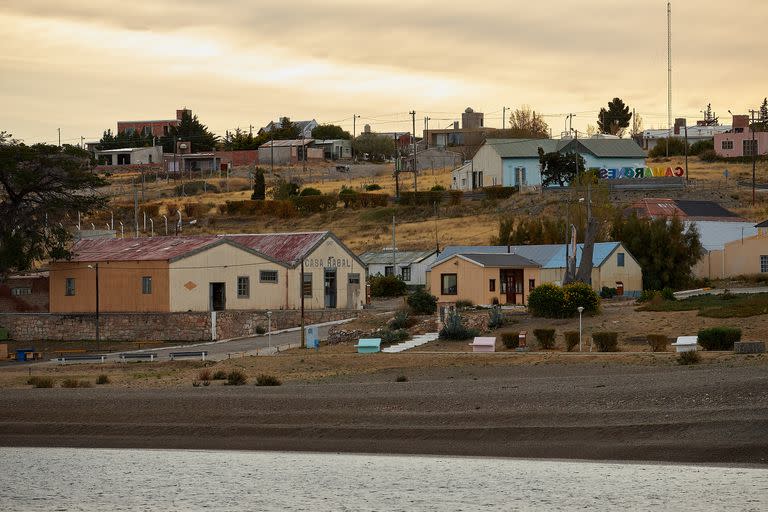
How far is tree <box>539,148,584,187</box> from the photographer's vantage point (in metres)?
100

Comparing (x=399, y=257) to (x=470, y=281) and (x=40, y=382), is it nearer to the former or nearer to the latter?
(x=470, y=281)

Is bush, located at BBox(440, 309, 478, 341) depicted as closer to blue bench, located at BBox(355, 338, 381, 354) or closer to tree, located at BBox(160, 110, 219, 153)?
blue bench, located at BBox(355, 338, 381, 354)

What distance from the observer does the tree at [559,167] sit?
10000cm

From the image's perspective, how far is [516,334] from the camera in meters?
46.9

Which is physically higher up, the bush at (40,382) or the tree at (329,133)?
the tree at (329,133)

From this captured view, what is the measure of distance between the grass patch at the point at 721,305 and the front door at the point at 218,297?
837 inches

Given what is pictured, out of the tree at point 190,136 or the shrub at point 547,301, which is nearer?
the shrub at point 547,301

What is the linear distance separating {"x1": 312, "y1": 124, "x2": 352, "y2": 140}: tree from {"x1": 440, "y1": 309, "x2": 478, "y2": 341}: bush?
104733 mm

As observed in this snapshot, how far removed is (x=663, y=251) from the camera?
225 ft

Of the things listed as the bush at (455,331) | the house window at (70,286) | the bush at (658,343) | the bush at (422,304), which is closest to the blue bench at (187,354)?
the bush at (455,331)

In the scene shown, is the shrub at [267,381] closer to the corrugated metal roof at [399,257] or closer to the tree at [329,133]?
the corrugated metal roof at [399,257]

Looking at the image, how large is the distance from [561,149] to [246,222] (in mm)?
28009

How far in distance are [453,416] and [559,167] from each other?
2872 inches

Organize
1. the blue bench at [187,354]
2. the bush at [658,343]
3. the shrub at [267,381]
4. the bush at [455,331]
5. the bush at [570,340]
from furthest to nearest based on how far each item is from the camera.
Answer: the bush at [455,331], the blue bench at [187,354], the bush at [570,340], the bush at [658,343], the shrub at [267,381]
